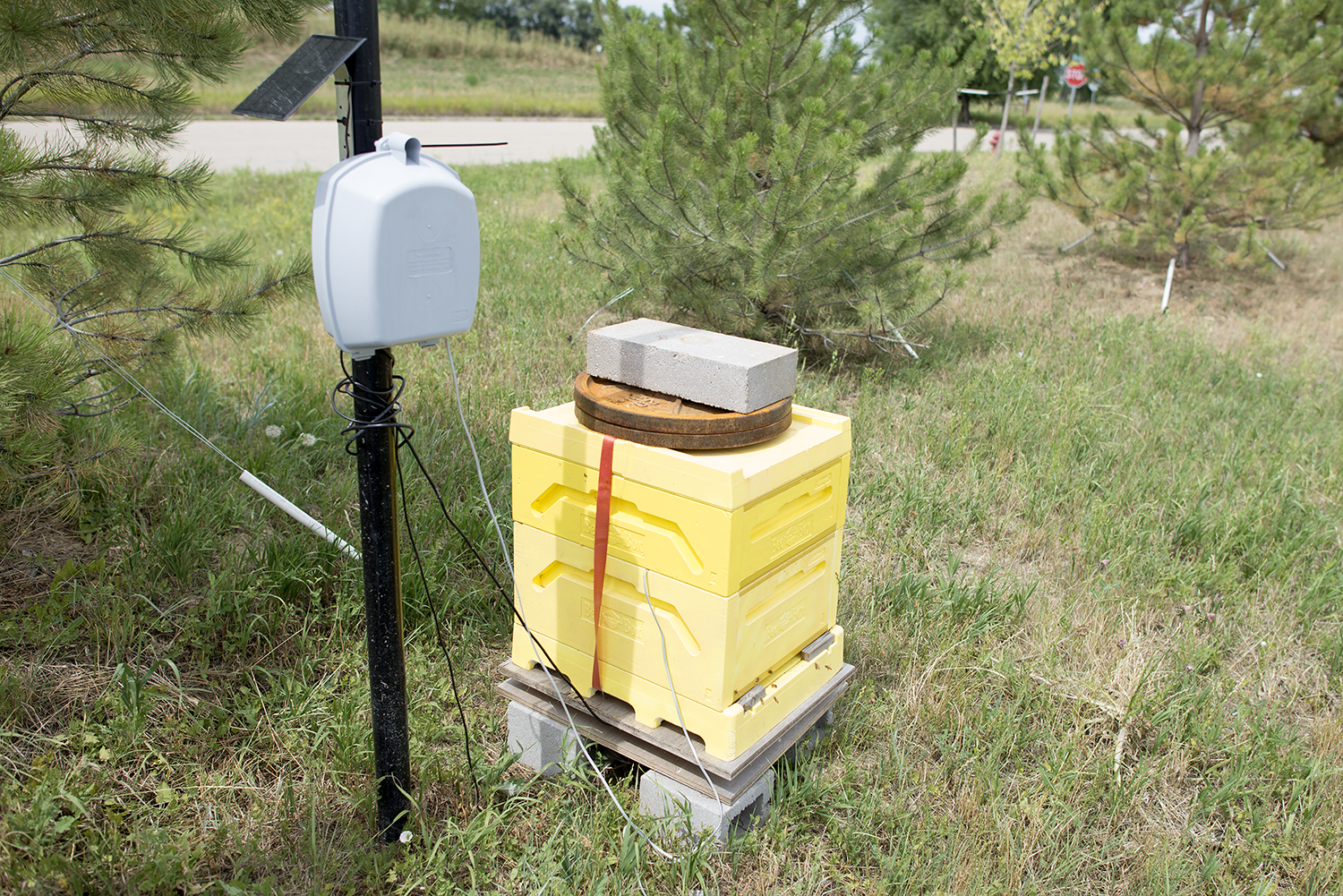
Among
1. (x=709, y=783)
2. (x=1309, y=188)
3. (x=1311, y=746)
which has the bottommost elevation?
(x=1311, y=746)

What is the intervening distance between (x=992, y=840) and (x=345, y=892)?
4.96 feet

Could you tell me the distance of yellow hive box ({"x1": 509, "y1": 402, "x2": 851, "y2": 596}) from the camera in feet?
6.53

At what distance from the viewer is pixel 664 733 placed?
2258 mm

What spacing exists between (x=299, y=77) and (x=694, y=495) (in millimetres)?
1093

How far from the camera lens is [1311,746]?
2.71 m

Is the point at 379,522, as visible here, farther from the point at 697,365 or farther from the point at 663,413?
the point at 697,365

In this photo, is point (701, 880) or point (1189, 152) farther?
point (1189, 152)

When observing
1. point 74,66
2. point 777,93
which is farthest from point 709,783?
point 777,93

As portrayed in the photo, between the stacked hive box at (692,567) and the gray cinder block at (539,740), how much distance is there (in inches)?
5.0

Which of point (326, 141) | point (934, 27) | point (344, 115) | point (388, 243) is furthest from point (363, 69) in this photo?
point (934, 27)

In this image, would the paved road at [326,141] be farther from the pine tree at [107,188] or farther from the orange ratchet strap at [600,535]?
the orange ratchet strap at [600,535]

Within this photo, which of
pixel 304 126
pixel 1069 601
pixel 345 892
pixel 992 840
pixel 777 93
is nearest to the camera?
pixel 345 892

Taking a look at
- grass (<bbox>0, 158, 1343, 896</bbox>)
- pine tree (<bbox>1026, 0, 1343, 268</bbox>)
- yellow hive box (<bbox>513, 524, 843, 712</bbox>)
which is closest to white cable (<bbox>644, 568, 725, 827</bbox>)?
yellow hive box (<bbox>513, 524, 843, 712</bbox>)

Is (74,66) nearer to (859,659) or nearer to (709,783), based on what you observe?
(709,783)
